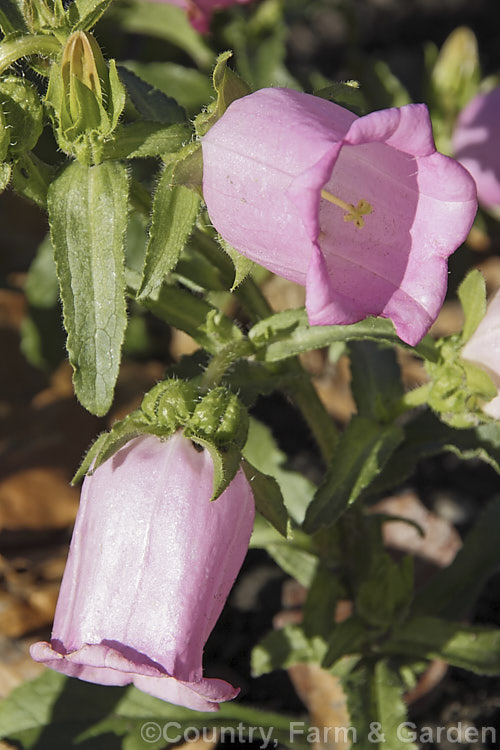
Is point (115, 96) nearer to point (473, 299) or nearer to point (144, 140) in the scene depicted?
point (144, 140)

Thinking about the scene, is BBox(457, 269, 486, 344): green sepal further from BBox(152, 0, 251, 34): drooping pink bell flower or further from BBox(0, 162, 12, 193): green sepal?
BBox(152, 0, 251, 34): drooping pink bell flower

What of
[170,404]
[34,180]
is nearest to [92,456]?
[170,404]

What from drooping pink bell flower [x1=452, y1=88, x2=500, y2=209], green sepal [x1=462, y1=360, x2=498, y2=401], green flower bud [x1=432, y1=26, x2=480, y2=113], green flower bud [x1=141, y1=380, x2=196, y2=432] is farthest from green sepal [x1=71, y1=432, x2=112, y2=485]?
green flower bud [x1=432, y1=26, x2=480, y2=113]

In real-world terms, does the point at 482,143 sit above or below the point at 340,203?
below

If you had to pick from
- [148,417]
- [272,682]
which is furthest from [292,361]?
[272,682]

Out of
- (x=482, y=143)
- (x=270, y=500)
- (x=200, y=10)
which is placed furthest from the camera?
(x=482, y=143)

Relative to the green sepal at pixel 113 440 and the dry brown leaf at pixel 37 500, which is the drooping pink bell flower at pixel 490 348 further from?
the dry brown leaf at pixel 37 500
